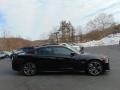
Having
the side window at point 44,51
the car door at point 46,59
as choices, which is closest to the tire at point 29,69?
the car door at point 46,59

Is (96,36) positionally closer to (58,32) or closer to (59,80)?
(58,32)

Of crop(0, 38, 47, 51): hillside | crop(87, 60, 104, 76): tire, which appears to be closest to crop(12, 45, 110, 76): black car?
crop(87, 60, 104, 76): tire

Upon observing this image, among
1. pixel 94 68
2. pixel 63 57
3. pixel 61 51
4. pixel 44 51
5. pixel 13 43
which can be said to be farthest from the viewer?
pixel 13 43

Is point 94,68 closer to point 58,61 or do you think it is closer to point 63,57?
point 63,57

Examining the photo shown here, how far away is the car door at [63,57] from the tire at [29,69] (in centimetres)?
113

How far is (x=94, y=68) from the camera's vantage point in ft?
49.4

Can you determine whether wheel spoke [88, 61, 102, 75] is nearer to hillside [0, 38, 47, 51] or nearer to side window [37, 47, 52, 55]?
side window [37, 47, 52, 55]

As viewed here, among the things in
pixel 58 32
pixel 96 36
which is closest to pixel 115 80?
pixel 58 32

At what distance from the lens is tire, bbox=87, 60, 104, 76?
590 inches

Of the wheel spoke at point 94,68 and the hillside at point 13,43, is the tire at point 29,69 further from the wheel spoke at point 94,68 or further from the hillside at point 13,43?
the hillside at point 13,43

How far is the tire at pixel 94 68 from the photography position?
49.2 feet

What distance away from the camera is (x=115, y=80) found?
42.6 ft

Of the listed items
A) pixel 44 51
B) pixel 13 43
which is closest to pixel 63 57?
pixel 44 51

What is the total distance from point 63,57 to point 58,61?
11.9 inches
